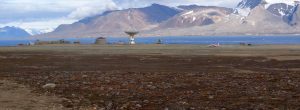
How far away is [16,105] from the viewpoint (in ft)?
57.6

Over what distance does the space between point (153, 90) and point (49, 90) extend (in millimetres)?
4138

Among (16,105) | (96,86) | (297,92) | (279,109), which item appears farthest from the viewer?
(96,86)

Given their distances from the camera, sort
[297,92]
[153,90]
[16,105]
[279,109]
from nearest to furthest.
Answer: [279,109] < [16,105] < [297,92] < [153,90]

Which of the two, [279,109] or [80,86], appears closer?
[279,109]

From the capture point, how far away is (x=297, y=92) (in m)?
20.3

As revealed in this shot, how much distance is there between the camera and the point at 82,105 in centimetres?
1769

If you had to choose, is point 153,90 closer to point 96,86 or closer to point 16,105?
point 96,86

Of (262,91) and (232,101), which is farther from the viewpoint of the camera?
(262,91)

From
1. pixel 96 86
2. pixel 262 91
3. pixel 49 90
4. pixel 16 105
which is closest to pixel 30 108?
pixel 16 105

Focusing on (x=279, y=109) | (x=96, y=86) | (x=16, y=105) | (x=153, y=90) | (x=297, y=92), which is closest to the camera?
(x=279, y=109)

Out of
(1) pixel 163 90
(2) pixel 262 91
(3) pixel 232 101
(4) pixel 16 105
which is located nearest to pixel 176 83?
(1) pixel 163 90

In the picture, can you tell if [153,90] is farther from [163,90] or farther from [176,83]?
[176,83]

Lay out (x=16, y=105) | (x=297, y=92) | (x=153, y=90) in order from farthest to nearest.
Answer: (x=153, y=90)
(x=297, y=92)
(x=16, y=105)

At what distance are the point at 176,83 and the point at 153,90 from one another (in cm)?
312
